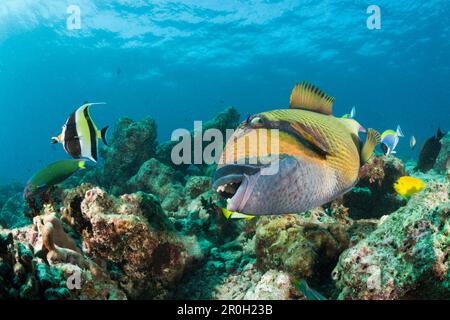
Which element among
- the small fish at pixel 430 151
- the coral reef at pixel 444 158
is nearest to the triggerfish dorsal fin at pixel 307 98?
the small fish at pixel 430 151

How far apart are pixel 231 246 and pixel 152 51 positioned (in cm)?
4554

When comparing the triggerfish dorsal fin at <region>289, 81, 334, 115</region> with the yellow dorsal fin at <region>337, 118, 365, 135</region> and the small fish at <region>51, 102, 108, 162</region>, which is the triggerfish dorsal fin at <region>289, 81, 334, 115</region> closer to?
the yellow dorsal fin at <region>337, 118, 365, 135</region>

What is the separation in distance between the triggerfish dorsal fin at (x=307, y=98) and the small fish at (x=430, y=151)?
7.87m

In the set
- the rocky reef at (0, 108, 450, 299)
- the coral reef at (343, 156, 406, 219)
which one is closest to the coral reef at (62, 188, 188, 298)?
the rocky reef at (0, 108, 450, 299)

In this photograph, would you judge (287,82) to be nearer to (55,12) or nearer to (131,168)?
(55,12)

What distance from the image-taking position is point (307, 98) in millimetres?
1125

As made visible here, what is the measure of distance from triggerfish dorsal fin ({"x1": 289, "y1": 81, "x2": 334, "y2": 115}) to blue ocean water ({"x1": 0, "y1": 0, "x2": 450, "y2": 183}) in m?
14.3

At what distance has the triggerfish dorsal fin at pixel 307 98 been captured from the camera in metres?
1.12

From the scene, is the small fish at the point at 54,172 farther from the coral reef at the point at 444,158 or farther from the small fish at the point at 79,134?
the coral reef at the point at 444,158

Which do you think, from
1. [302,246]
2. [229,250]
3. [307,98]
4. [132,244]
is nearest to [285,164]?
[307,98]

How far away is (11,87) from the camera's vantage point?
74.3m

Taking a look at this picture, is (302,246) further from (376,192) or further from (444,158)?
(444,158)
